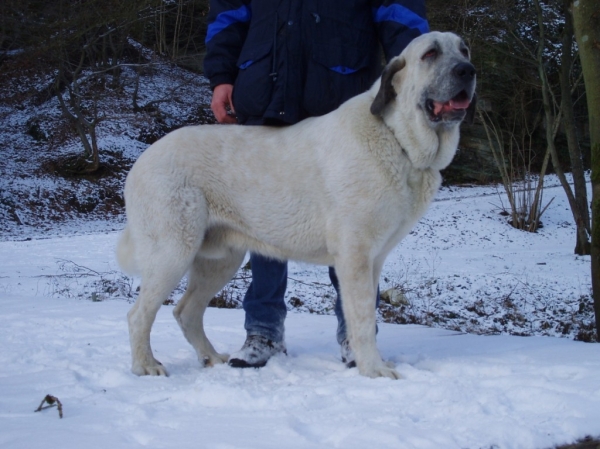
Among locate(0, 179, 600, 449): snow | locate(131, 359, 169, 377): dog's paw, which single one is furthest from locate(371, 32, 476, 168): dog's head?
locate(131, 359, 169, 377): dog's paw

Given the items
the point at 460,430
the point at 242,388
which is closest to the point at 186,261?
the point at 242,388

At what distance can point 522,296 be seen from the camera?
6.96 meters

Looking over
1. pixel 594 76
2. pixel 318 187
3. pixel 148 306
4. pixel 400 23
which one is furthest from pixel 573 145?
pixel 148 306

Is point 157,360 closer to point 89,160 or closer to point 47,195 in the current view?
point 47,195

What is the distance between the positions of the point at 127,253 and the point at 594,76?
3315 millimetres

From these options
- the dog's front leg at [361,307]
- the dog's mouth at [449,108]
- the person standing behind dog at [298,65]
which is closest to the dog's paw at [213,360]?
the person standing behind dog at [298,65]

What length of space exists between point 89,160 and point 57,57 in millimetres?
2965

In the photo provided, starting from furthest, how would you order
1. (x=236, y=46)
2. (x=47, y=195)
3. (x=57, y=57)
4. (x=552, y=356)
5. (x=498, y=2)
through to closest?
(x=57, y=57), (x=47, y=195), (x=498, y=2), (x=236, y=46), (x=552, y=356)

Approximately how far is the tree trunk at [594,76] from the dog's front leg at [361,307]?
2.10 m

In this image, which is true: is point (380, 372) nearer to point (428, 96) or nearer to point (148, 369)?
point (148, 369)

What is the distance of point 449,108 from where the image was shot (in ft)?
9.75

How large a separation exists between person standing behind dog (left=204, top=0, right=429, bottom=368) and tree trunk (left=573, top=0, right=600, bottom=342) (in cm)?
158

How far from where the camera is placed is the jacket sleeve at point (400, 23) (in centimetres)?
336

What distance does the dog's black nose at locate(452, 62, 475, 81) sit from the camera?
2879 millimetres
